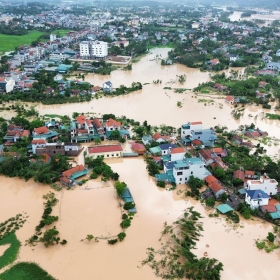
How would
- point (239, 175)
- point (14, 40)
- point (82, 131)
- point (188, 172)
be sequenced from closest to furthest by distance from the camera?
1. point (188, 172)
2. point (239, 175)
3. point (82, 131)
4. point (14, 40)

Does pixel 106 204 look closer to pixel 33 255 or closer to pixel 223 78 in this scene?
pixel 33 255

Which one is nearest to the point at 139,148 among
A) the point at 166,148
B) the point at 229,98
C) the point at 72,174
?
the point at 166,148

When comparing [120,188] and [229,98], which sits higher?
[120,188]

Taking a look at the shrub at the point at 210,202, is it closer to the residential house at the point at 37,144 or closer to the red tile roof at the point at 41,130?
the residential house at the point at 37,144

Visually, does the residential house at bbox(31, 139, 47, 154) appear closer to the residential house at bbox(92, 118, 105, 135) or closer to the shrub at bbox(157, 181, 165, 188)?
the residential house at bbox(92, 118, 105, 135)

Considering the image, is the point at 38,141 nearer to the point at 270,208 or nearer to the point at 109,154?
the point at 109,154

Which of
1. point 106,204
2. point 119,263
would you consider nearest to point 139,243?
point 119,263
